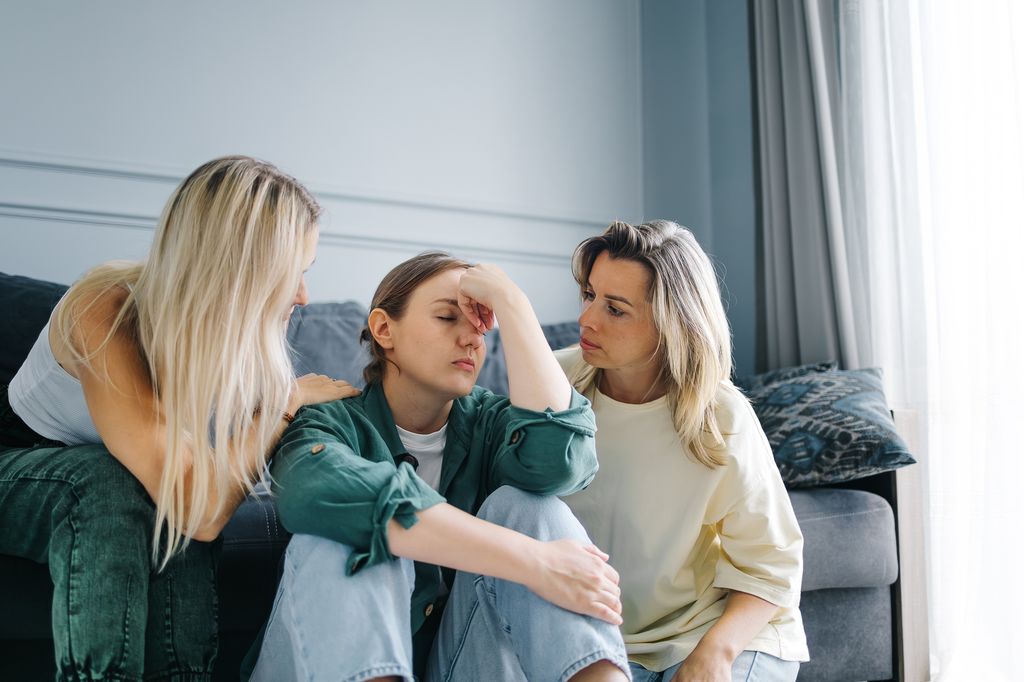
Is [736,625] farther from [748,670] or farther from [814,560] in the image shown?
[814,560]

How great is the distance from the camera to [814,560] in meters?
1.65

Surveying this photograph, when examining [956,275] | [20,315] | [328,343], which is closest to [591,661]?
[328,343]

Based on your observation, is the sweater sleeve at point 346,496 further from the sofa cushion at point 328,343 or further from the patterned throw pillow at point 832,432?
the patterned throw pillow at point 832,432

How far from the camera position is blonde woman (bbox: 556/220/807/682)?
1.27 meters

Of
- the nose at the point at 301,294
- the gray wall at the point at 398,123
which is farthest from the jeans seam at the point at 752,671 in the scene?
the gray wall at the point at 398,123

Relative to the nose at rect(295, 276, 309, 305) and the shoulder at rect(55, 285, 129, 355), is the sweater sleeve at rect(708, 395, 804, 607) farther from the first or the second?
the shoulder at rect(55, 285, 129, 355)

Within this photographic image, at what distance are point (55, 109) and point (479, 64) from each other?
4.17 feet

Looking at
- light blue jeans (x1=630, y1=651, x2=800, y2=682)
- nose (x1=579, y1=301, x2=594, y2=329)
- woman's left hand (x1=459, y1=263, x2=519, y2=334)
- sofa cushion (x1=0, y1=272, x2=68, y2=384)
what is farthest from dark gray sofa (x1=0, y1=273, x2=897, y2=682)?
nose (x1=579, y1=301, x2=594, y2=329)

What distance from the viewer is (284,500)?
1.04 m

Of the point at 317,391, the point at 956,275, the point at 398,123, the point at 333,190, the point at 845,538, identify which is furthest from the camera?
the point at 398,123

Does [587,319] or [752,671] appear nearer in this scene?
[752,671]

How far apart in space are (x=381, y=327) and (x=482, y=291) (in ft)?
0.67

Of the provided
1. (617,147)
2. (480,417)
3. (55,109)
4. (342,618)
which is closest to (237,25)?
(55,109)

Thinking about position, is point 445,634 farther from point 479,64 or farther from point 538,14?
point 538,14
